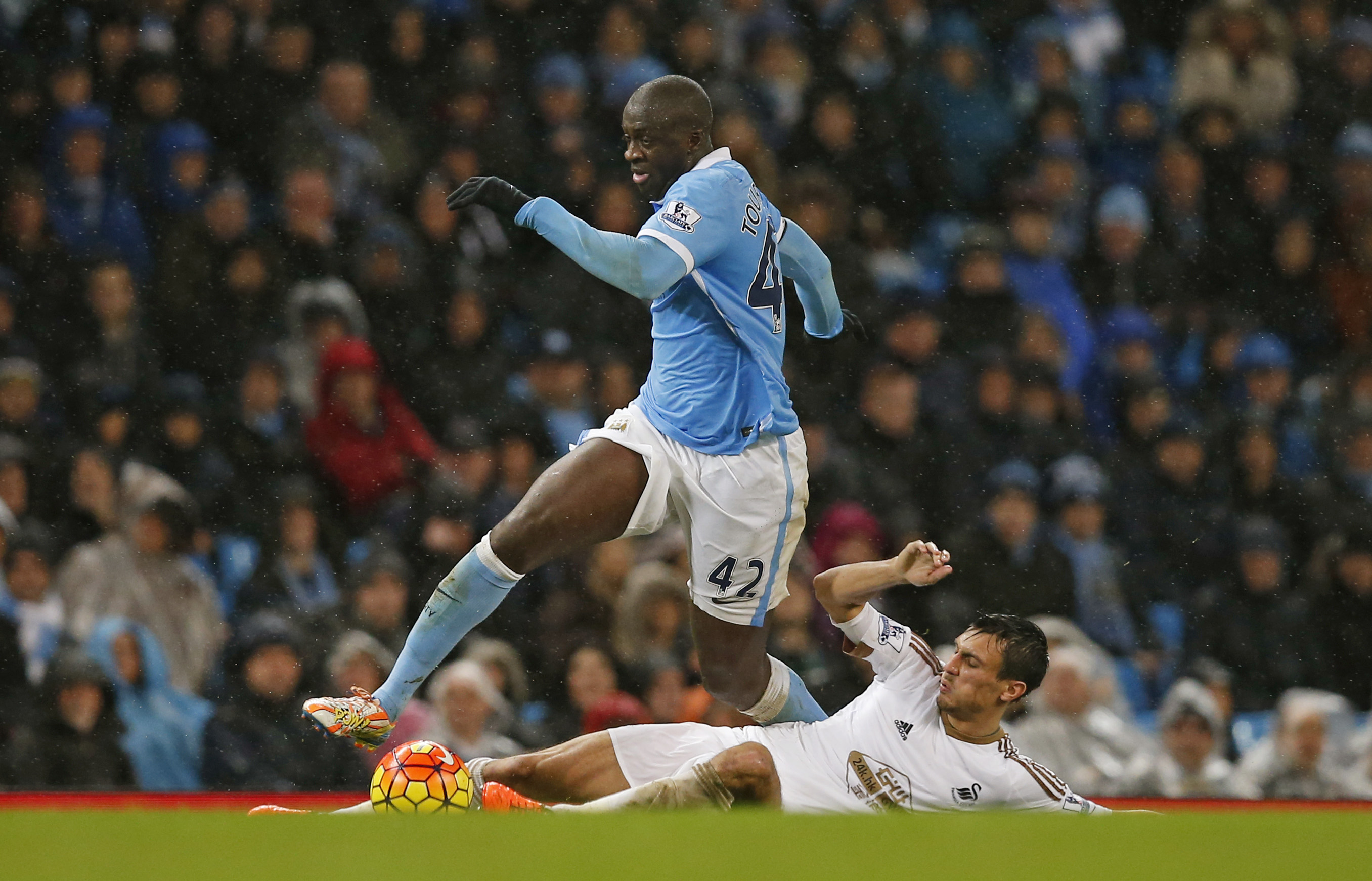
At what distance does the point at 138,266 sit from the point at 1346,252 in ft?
19.0

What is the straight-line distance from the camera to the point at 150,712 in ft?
18.3

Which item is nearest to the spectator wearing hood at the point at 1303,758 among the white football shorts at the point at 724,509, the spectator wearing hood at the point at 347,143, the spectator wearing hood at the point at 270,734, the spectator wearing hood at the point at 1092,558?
the spectator wearing hood at the point at 1092,558

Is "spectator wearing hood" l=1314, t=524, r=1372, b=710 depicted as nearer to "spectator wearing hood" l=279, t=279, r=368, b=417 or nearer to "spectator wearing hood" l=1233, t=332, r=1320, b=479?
"spectator wearing hood" l=1233, t=332, r=1320, b=479

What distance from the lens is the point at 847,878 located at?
2.46 m

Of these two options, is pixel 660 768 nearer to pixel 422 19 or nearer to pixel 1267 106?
pixel 422 19

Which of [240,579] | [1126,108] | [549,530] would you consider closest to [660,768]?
[549,530]

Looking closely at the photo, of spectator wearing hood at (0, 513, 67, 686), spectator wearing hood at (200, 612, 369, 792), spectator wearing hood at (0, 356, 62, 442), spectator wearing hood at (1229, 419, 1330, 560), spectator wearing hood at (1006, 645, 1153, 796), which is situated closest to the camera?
spectator wearing hood at (200, 612, 369, 792)

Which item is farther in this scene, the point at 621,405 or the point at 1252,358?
the point at 1252,358

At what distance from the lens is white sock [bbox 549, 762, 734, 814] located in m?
4.00

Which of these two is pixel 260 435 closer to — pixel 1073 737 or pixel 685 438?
pixel 685 438

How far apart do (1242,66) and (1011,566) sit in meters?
3.78

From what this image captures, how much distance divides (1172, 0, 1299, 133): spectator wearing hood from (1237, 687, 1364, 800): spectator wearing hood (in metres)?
3.67

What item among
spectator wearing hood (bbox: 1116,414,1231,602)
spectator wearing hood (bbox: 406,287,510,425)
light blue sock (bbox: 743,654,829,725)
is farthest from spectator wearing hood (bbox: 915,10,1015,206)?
light blue sock (bbox: 743,654,829,725)

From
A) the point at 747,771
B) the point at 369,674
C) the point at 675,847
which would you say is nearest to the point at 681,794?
the point at 747,771
